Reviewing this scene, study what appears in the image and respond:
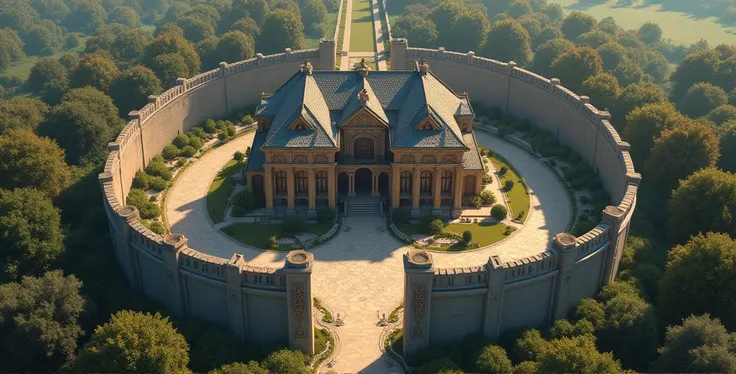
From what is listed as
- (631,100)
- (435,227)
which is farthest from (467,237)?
(631,100)

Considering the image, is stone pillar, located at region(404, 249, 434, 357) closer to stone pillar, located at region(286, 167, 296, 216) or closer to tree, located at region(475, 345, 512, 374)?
tree, located at region(475, 345, 512, 374)

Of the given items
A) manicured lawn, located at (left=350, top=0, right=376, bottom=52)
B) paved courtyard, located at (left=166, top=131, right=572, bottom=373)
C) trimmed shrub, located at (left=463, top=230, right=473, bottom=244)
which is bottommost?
paved courtyard, located at (left=166, top=131, right=572, bottom=373)

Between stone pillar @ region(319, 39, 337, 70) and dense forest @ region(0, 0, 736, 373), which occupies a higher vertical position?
stone pillar @ region(319, 39, 337, 70)

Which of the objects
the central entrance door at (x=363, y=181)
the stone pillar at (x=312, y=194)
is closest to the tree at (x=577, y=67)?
the central entrance door at (x=363, y=181)

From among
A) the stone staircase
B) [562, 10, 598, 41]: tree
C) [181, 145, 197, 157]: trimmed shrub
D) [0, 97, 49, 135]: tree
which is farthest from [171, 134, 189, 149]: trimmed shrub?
[562, 10, 598, 41]: tree

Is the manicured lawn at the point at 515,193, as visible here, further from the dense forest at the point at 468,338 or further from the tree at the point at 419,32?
the tree at the point at 419,32

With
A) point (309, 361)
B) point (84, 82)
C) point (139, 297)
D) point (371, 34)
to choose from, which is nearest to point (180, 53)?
point (84, 82)

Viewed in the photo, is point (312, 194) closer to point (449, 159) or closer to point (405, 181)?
point (405, 181)
